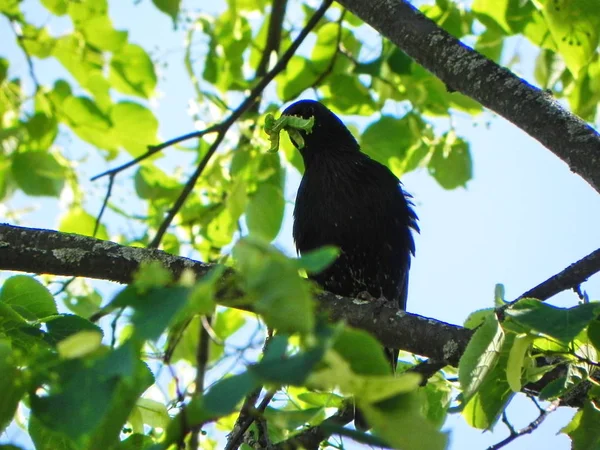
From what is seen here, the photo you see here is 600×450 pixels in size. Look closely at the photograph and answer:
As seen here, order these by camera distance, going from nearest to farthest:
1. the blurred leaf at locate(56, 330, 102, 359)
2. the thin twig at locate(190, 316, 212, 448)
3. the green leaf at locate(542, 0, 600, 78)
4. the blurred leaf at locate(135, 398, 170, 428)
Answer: the blurred leaf at locate(56, 330, 102, 359) → the thin twig at locate(190, 316, 212, 448) → the blurred leaf at locate(135, 398, 170, 428) → the green leaf at locate(542, 0, 600, 78)

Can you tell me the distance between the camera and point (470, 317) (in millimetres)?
2412

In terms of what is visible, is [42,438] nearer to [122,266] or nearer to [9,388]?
[9,388]

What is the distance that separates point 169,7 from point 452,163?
5.36 feet

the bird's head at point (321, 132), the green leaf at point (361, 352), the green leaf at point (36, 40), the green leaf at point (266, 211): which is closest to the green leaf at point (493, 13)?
the bird's head at point (321, 132)

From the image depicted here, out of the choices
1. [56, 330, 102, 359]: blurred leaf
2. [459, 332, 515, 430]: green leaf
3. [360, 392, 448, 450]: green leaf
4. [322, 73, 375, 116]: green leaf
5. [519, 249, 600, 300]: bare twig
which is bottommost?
[360, 392, 448, 450]: green leaf

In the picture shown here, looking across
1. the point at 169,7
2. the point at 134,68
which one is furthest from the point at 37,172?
the point at 169,7

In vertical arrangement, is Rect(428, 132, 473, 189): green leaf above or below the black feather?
above

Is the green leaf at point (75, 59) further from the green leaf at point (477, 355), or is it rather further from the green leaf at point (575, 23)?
the green leaf at point (477, 355)

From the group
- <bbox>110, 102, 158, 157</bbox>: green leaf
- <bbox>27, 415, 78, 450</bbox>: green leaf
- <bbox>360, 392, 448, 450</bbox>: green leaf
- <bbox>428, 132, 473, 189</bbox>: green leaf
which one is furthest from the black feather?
<bbox>360, 392, 448, 450</bbox>: green leaf

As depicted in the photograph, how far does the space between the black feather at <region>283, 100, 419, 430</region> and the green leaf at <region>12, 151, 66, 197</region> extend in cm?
119

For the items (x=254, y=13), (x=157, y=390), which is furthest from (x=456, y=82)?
(x=254, y=13)

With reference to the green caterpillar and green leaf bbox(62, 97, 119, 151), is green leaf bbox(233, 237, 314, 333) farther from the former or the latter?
green leaf bbox(62, 97, 119, 151)

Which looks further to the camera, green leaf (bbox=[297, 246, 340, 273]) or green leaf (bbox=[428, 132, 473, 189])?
green leaf (bbox=[428, 132, 473, 189])

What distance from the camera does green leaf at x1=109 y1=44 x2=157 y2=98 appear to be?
4336 millimetres
